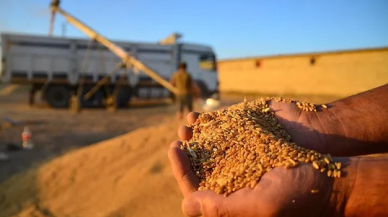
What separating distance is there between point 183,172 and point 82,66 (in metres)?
14.5

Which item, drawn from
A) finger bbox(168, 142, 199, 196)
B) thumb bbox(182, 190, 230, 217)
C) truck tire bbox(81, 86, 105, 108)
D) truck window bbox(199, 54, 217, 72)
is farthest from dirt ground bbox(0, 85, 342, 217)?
truck window bbox(199, 54, 217, 72)

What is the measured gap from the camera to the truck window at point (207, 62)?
57.1ft

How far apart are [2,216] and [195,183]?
10.6 ft

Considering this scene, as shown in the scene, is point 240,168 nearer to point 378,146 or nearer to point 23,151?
point 378,146

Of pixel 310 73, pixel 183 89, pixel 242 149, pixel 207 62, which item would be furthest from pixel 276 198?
pixel 310 73

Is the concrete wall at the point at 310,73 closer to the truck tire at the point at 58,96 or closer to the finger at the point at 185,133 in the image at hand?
the truck tire at the point at 58,96

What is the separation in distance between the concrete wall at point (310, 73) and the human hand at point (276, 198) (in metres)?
20.5

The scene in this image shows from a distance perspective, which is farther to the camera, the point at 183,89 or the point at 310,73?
the point at 310,73

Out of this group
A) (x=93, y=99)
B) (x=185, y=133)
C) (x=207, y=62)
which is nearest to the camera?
(x=185, y=133)

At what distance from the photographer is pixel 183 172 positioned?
1912 millimetres

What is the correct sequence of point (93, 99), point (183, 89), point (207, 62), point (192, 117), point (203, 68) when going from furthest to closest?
point (207, 62) < point (203, 68) < point (93, 99) < point (183, 89) < point (192, 117)

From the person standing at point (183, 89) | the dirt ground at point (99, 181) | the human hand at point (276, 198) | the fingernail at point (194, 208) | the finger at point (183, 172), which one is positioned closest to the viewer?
the human hand at point (276, 198)

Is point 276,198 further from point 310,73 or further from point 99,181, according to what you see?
point 310,73

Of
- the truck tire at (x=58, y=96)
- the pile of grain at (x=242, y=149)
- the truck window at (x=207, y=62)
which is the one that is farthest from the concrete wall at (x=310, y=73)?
the pile of grain at (x=242, y=149)
